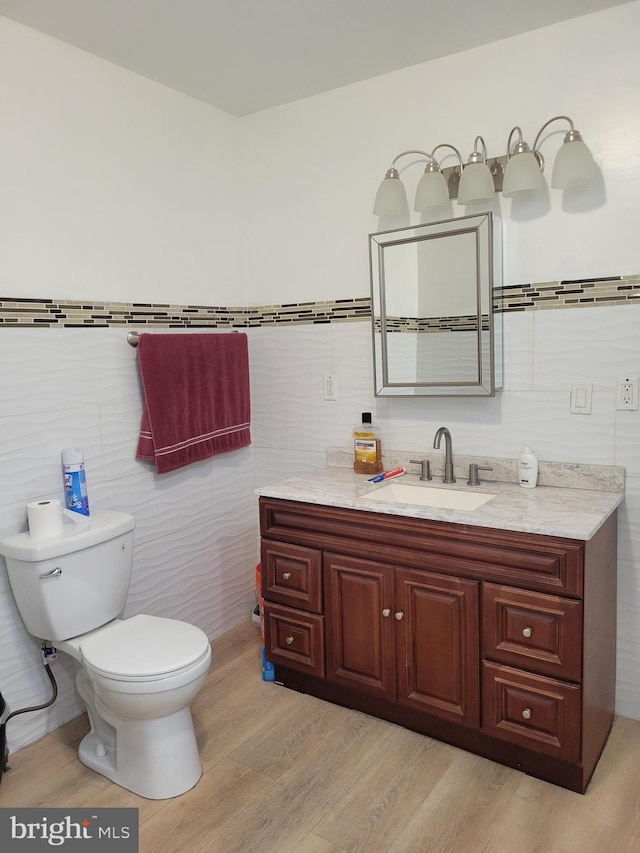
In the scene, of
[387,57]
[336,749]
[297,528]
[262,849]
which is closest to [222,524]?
[297,528]

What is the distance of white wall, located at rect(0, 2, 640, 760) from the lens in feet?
6.99

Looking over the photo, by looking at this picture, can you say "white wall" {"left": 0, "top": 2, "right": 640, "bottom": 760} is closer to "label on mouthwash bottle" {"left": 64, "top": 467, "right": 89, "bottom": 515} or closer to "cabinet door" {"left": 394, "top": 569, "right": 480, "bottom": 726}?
"label on mouthwash bottle" {"left": 64, "top": 467, "right": 89, "bottom": 515}

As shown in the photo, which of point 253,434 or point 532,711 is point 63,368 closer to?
point 253,434

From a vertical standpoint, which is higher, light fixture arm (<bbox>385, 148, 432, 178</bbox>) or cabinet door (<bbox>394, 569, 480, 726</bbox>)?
light fixture arm (<bbox>385, 148, 432, 178</bbox>)

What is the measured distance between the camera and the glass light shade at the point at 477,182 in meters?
2.24

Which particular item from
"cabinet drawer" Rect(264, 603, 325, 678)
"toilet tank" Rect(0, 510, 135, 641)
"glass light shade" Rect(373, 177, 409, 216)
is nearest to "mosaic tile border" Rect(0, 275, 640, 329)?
"glass light shade" Rect(373, 177, 409, 216)

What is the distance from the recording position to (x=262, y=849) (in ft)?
5.63

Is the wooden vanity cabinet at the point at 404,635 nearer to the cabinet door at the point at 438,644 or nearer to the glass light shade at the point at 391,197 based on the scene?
the cabinet door at the point at 438,644

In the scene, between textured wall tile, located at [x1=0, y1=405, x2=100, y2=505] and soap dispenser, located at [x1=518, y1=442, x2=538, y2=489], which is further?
soap dispenser, located at [x1=518, y1=442, x2=538, y2=489]

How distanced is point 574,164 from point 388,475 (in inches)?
49.9

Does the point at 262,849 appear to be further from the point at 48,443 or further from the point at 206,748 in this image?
the point at 48,443

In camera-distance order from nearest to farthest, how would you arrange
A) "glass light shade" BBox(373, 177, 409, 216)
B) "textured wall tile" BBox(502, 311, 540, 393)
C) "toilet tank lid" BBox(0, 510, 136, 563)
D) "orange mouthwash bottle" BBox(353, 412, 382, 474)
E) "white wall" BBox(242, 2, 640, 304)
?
"toilet tank lid" BBox(0, 510, 136, 563)
"white wall" BBox(242, 2, 640, 304)
"textured wall tile" BBox(502, 311, 540, 393)
"glass light shade" BBox(373, 177, 409, 216)
"orange mouthwash bottle" BBox(353, 412, 382, 474)

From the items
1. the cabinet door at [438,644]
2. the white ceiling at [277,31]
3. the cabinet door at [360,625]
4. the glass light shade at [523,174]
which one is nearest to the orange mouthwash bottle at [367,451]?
the cabinet door at [360,625]

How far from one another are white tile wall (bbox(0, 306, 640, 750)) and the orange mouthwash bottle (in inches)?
2.5
